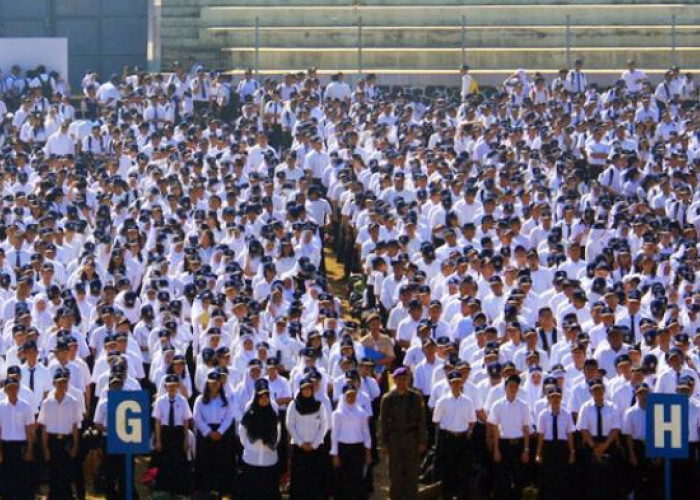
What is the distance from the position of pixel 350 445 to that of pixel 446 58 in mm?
→ 22994

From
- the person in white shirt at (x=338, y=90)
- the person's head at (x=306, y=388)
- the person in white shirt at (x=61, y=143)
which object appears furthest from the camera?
the person in white shirt at (x=338, y=90)

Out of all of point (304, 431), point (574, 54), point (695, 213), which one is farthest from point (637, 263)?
point (574, 54)

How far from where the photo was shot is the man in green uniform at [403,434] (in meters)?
20.0

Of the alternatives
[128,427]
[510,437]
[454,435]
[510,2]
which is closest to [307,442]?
[454,435]

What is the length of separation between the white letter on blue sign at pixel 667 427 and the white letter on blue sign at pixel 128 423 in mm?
4686

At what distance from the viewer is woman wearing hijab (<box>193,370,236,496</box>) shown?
2014 centimetres

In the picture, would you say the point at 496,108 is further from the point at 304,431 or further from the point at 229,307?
the point at 304,431

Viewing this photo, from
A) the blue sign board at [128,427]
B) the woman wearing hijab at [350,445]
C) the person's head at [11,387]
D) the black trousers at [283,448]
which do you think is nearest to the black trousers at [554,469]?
the woman wearing hijab at [350,445]

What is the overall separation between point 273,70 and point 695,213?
14.5 m

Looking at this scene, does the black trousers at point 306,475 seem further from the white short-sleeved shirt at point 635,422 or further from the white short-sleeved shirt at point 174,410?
the white short-sleeved shirt at point 635,422

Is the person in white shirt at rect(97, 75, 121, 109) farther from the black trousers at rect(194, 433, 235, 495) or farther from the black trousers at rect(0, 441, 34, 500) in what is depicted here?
the black trousers at rect(194, 433, 235, 495)

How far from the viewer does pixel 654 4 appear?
146 feet

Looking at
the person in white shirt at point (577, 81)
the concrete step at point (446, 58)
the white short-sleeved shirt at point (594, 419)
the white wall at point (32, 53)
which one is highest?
the concrete step at point (446, 58)

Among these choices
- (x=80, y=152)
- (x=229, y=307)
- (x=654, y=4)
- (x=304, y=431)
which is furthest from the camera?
(x=654, y=4)
